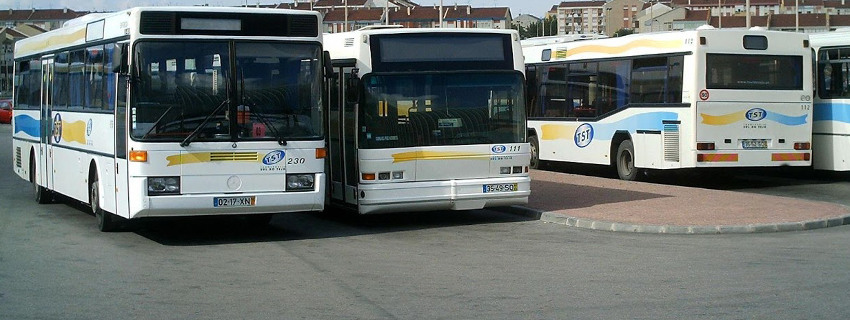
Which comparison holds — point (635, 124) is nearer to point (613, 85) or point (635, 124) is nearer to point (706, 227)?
point (613, 85)

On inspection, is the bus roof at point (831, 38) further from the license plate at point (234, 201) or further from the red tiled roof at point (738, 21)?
the red tiled roof at point (738, 21)

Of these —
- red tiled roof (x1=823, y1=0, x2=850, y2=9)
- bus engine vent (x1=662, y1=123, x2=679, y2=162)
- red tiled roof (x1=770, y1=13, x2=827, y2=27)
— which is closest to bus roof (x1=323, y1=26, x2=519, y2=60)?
bus engine vent (x1=662, y1=123, x2=679, y2=162)

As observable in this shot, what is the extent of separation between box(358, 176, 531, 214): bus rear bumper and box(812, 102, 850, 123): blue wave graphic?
9424 millimetres

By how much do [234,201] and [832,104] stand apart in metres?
13.9

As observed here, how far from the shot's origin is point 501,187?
16656 millimetres

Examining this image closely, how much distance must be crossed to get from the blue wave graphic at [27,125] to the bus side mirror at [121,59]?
21.2ft

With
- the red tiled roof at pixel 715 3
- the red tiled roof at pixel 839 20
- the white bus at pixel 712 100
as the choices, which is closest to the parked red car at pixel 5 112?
the white bus at pixel 712 100

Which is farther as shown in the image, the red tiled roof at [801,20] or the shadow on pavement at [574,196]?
the red tiled roof at [801,20]

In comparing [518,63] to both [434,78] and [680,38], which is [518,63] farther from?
[680,38]

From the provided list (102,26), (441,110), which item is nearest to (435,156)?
(441,110)

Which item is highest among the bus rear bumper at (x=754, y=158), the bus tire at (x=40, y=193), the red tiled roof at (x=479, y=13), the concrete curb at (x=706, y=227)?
the red tiled roof at (x=479, y=13)

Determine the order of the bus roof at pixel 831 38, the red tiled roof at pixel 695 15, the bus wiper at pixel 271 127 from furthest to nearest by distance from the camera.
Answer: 1. the red tiled roof at pixel 695 15
2. the bus roof at pixel 831 38
3. the bus wiper at pixel 271 127

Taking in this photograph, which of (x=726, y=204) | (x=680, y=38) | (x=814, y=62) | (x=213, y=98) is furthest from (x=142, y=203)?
(x=814, y=62)

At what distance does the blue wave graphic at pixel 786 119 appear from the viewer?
22719mm
